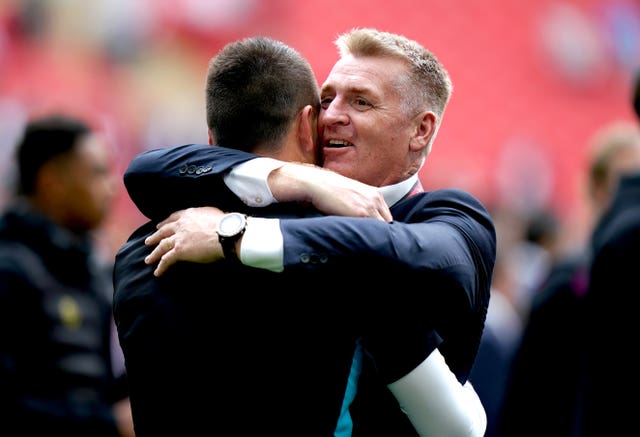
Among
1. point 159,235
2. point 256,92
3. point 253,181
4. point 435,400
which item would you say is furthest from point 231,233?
point 435,400

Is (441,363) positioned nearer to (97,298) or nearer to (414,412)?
(414,412)

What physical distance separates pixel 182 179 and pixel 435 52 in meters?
12.7

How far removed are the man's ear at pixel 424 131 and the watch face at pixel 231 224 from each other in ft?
2.34

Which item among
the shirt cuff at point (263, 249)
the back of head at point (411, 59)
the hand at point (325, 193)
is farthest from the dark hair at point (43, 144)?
the shirt cuff at point (263, 249)

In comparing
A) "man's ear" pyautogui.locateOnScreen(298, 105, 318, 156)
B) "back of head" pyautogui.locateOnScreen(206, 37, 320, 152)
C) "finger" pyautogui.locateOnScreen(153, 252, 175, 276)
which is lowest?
"finger" pyautogui.locateOnScreen(153, 252, 175, 276)

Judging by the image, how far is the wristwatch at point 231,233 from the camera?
2.41 m

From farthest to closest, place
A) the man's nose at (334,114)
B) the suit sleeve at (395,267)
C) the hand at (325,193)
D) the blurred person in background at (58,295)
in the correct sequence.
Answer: the blurred person in background at (58,295) → the man's nose at (334,114) → the hand at (325,193) → the suit sleeve at (395,267)

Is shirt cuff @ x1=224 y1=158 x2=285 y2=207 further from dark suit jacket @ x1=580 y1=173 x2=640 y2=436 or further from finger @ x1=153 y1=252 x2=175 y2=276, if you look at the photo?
dark suit jacket @ x1=580 y1=173 x2=640 y2=436

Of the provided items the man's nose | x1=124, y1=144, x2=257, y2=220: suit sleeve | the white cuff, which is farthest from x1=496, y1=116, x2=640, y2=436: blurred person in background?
x1=124, y1=144, x2=257, y2=220: suit sleeve

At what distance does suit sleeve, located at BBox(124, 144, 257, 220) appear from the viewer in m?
2.58

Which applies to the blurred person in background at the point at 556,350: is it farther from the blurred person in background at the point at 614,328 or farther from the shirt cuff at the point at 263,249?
the shirt cuff at the point at 263,249

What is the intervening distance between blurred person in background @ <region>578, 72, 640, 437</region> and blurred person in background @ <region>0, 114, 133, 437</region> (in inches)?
75.1

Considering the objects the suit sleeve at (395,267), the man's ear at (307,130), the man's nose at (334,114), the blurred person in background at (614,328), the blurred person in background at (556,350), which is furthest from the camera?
the blurred person in background at (556,350)

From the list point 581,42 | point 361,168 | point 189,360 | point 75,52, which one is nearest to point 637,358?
point 361,168
